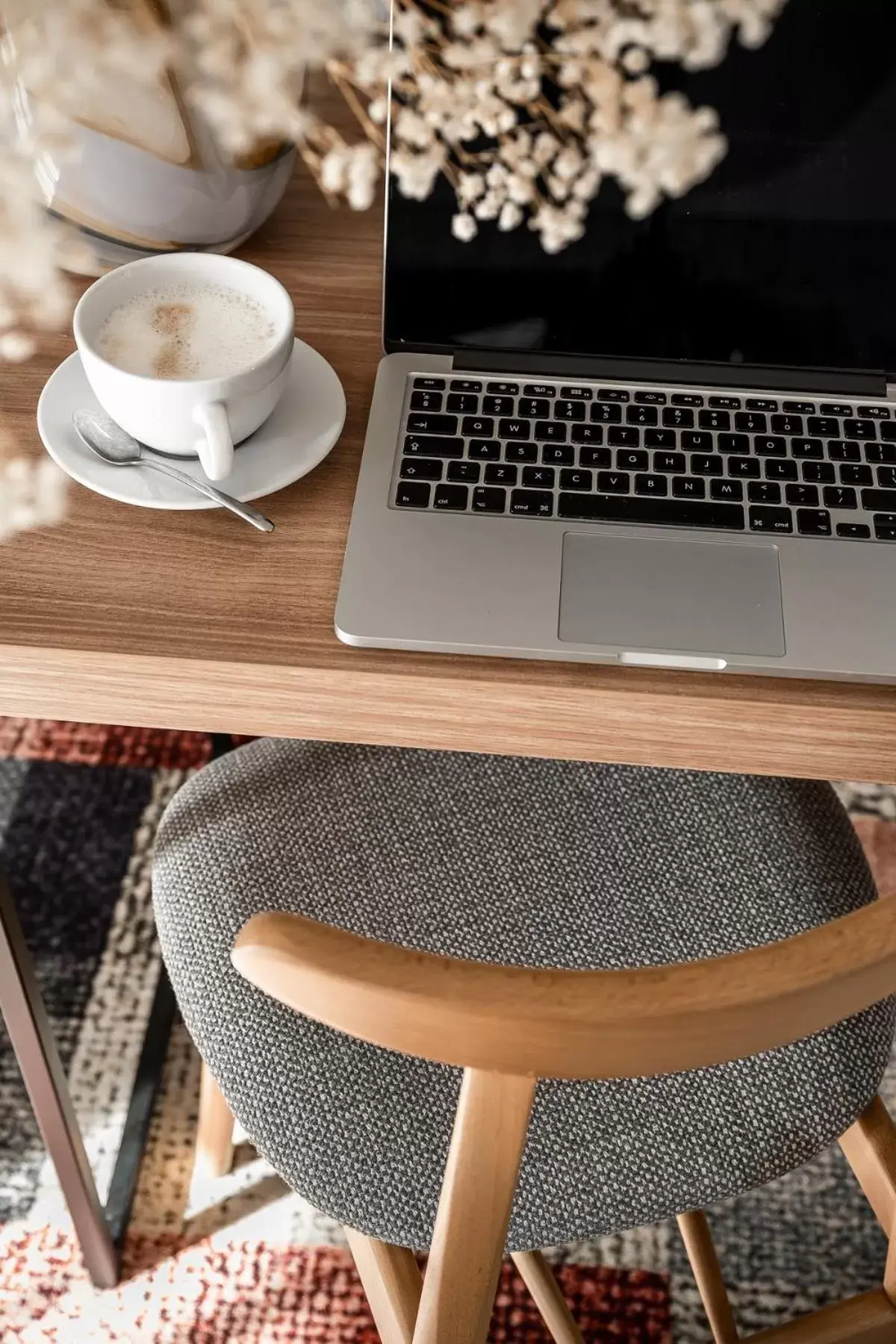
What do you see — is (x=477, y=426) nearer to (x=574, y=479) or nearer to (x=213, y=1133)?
(x=574, y=479)

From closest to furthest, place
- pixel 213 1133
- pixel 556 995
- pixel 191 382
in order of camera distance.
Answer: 1. pixel 556 995
2. pixel 191 382
3. pixel 213 1133

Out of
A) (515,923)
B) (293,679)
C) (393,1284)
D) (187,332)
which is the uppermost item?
(187,332)

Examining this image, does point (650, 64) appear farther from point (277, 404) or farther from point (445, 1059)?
point (445, 1059)

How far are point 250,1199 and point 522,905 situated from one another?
0.51 m

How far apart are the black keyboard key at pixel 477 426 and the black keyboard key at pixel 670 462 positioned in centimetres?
10

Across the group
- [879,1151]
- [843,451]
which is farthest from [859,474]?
[879,1151]

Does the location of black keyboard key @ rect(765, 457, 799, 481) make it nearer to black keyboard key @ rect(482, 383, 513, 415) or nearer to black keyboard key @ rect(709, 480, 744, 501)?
black keyboard key @ rect(709, 480, 744, 501)

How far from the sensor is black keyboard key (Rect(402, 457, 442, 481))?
28.9 inches

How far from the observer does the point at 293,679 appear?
0.66 meters

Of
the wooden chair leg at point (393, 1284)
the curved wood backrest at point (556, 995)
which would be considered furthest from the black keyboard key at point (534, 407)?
the wooden chair leg at point (393, 1284)

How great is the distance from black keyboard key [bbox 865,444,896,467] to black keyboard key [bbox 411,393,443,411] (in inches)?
9.7

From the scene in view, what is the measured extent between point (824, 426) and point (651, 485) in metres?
0.12

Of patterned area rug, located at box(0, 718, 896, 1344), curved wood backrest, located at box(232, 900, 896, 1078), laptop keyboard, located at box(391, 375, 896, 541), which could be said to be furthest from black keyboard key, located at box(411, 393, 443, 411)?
patterned area rug, located at box(0, 718, 896, 1344)

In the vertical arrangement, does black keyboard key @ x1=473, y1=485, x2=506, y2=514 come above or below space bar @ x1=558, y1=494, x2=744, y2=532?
above
